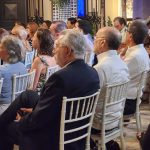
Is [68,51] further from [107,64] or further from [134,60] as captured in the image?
[134,60]

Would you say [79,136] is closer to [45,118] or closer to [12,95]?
[45,118]

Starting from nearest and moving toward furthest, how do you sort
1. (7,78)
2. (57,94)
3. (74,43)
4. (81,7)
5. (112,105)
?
1. (57,94)
2. (74,43)
3. (112,105)
4. (7,78)
5. (81,7)

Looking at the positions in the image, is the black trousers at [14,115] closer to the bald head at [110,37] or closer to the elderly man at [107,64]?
the elderly man at [107,64]

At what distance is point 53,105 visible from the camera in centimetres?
278

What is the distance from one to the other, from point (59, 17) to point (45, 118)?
11.0m

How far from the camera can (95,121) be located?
3494mm

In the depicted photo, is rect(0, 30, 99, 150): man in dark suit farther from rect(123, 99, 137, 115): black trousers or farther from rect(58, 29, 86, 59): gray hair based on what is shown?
rect(123, 99, 137, 115): black trousers

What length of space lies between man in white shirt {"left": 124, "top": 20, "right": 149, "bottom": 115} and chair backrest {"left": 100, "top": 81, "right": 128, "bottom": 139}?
0.71 metres

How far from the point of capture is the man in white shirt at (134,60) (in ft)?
14.0

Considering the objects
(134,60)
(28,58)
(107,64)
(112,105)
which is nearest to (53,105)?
(112,105)

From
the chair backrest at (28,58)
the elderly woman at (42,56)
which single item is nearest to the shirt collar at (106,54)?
the elderly woman at (42,56)

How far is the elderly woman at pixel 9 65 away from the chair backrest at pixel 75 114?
109 centimetres

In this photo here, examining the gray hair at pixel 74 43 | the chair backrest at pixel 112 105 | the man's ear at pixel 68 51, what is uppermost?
the gray hair at pixel 74 43

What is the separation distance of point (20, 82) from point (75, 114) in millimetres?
1158
